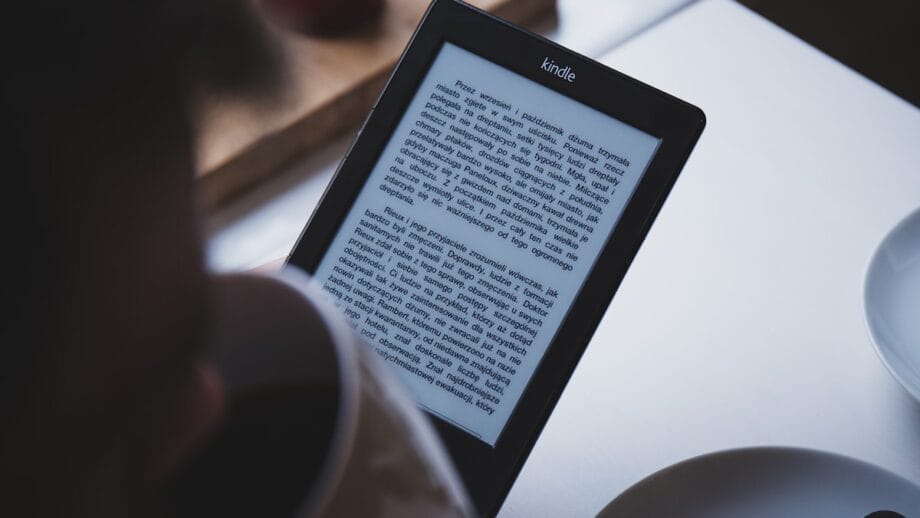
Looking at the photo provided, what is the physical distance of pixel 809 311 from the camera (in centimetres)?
47

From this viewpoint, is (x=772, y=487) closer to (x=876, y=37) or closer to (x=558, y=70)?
(x=558, y=70)

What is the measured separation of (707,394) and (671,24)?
0.66ft

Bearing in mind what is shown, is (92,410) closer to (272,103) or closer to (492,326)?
(272,103)

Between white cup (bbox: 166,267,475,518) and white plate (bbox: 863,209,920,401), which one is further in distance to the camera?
white plate (bbox: 863,209,920,401)

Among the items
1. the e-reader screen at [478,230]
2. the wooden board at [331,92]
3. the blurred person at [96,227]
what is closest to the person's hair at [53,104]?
the blurred person at [96,227]

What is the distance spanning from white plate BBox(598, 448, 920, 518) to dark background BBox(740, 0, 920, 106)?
688 mm

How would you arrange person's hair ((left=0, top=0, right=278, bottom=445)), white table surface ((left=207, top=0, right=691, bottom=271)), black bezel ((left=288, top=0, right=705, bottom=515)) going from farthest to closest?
white table surface ((left=207, top=0, right=691, bottom=271)), black bezel ((left=288, top=0, right=705, bottom=515)), person's hair ((left=0, top=0, right=278, bottom=445))

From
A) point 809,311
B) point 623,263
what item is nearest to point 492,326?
point 623,263

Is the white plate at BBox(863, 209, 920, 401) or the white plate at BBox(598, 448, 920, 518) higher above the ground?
the white plate at BBox(863, 209, 920, 401)

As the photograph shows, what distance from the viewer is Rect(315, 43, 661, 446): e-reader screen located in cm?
37

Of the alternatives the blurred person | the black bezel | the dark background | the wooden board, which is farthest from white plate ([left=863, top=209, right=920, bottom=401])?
the dark background

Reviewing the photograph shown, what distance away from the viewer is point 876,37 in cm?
101

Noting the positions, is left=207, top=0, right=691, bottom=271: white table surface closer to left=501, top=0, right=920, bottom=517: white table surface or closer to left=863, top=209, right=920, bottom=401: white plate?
left=501, top=0, right=920, bottom=517: white table surface

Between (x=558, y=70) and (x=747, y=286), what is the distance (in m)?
0.14
